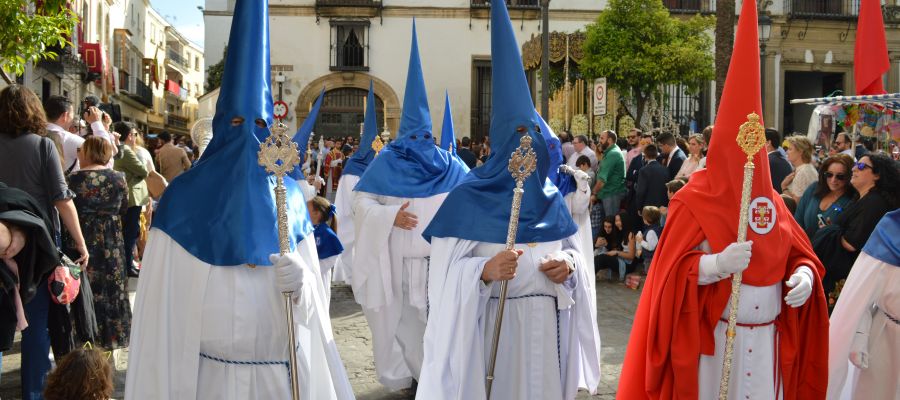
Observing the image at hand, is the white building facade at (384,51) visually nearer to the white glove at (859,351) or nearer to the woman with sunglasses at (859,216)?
the woman with sunglasses at (859,216)

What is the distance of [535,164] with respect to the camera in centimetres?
469

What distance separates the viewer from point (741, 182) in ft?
14.7

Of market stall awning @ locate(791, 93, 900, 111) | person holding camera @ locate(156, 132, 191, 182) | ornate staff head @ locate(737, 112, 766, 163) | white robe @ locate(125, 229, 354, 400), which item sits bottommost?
white robe @ locate(125, 229, 354, 400)

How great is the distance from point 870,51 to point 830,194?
2255 mm

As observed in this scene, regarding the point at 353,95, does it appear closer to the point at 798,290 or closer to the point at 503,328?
the point at 503,328

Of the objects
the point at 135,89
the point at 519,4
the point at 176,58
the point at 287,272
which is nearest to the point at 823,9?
the point at 519,4

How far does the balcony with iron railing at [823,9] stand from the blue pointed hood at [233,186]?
99.2ft

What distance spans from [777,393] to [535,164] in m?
1.65

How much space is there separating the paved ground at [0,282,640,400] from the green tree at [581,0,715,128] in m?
12.2

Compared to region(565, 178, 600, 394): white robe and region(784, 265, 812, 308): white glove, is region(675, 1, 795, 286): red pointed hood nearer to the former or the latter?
region(784, 265, 812, 308): white glove

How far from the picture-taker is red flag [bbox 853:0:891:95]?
8.97 metres

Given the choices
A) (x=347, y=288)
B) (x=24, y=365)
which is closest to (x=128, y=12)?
(x=347, y=288)

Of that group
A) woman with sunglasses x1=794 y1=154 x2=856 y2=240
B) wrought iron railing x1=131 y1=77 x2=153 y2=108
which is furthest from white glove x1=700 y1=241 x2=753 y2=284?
wrought iron railing x1=131 y1=77 x2=153 y2=108

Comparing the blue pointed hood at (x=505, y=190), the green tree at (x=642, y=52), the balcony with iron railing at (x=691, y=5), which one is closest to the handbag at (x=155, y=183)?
the blue pointed hood at (x=505, y=190)
